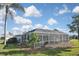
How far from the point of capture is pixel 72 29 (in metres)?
1.96

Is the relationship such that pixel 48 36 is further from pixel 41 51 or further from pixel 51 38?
pixel 41 51

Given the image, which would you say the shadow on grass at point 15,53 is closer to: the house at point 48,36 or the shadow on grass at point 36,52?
the shadow on grass at point 36,52

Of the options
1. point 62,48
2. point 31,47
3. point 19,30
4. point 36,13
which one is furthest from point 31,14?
point 62,48

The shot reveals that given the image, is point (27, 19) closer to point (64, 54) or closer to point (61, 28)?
point (61, 28)

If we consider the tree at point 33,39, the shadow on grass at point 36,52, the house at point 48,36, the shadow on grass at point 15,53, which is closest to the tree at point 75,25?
the house at point 48,36

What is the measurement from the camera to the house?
1.94 meters

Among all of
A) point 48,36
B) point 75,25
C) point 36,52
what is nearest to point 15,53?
point 36,52

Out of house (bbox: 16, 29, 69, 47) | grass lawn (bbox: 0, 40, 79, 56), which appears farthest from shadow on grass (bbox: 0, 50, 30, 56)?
house (bbox: 16, 29, 69, 47)

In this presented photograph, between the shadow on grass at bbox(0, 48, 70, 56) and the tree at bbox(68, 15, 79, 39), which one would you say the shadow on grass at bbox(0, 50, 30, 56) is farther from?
the tree at bbox(68, 15, 79, 39)

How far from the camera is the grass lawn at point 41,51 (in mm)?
1932

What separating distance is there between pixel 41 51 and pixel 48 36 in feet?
0.50

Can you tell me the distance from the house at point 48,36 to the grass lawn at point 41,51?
74mm

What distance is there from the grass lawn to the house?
0.07m

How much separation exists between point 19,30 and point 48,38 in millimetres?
279
